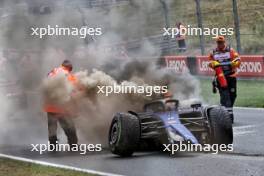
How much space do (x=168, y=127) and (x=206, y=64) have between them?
48.0ft

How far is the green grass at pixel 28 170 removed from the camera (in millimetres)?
10773

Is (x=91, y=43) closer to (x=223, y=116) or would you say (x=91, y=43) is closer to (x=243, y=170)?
(x=223, y=116)

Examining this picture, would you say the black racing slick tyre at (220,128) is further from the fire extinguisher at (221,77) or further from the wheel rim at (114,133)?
the fire extinguisher at (221,77)

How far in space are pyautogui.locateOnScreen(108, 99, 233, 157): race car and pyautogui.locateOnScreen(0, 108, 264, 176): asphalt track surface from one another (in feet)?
0.75

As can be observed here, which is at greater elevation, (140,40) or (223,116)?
(140,40)

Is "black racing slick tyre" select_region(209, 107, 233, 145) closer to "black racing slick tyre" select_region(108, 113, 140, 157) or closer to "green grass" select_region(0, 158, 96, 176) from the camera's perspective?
"black racing slick tyre" select_region(108, 113, 140, 157)

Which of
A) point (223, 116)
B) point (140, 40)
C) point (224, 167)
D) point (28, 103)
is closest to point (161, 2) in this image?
point (140, 40)

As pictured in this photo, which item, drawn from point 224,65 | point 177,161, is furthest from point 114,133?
point 224,65

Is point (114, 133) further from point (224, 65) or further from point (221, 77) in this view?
point (224, 65)

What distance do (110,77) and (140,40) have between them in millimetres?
3131

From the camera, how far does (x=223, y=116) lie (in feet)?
39.3

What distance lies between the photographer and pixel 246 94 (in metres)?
22.1

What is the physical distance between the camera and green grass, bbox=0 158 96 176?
35.3 feet

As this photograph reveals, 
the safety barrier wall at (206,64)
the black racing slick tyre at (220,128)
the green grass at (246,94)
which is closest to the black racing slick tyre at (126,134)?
the black racing slick tyre at (220,128)
